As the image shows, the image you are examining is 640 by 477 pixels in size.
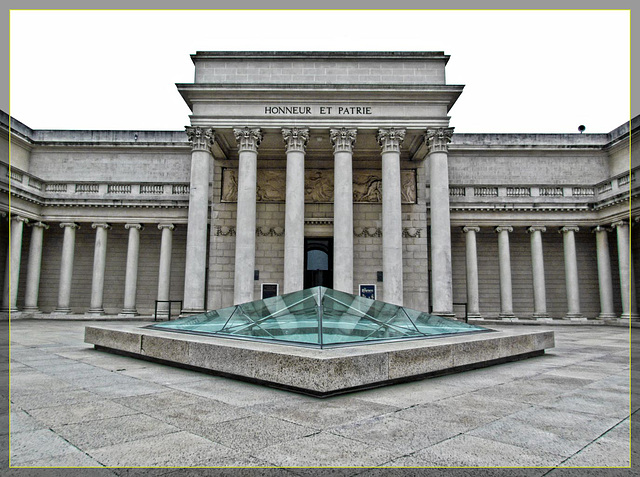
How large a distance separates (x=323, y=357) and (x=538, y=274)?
2921 centimetres

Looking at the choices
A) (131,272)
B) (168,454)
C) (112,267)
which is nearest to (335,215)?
(131,272)

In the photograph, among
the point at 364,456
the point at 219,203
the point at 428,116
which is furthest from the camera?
the point at 219,203

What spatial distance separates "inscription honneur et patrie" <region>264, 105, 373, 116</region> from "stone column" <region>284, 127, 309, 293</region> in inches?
47.2

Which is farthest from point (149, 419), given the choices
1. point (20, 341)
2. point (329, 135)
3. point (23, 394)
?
point (329, 135)

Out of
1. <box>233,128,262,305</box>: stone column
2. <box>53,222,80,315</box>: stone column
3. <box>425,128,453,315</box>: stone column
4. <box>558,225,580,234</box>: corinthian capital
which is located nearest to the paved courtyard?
<box>233,128,262,305</box>: stone column

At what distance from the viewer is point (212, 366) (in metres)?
8.93

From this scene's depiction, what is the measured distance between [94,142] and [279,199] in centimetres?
1775

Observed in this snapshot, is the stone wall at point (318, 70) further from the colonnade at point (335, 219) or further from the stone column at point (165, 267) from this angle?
the stone column at point (165, 267)

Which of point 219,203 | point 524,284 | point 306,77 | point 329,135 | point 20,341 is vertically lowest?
point 20,341

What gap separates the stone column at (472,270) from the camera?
31.6 meters

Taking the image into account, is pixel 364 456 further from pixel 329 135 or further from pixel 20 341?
pixel 329 135

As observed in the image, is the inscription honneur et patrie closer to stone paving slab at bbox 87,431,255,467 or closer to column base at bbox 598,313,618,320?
column base at bbox 598,313,618,320

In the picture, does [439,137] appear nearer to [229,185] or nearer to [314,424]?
[229,185]

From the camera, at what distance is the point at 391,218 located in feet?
87.5
